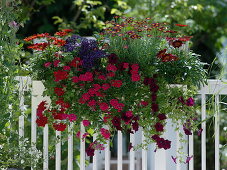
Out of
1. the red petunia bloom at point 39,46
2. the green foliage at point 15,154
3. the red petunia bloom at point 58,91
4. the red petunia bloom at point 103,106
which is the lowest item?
the green foliage at point 15,154

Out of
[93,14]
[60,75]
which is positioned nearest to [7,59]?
[60,75]

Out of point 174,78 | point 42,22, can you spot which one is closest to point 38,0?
point 42,22

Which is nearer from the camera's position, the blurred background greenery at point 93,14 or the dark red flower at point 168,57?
the dark red flower at point 168,57

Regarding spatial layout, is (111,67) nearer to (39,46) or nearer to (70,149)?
(39,46)

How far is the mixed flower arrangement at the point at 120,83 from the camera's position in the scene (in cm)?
309

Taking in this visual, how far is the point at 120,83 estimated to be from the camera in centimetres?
303

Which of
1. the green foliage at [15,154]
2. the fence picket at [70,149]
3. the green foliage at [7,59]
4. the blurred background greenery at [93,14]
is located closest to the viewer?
the green foliage at [7,59]

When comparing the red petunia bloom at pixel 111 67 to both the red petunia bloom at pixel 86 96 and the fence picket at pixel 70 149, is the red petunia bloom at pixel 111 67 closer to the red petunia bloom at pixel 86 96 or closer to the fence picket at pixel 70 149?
the red petunia bloom at pixel 86 96

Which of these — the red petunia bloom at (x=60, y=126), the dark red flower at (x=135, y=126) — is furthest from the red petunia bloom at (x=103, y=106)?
the red petunia bloom at (x=60, y=126)

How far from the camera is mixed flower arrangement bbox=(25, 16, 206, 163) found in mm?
3086

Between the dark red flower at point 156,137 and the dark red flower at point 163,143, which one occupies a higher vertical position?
the dark red flower at point 156,137

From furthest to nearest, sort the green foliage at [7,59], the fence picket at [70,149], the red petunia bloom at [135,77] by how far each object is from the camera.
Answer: the fence picket at [70,149], the green foliage at [7,59], the red petunia bloom at [135,77]

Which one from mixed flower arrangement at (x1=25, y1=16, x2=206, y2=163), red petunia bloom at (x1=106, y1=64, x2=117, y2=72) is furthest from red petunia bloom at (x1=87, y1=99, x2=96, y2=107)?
red petunia bloom at (x1=106, y1=64, x2=117, y2=72)

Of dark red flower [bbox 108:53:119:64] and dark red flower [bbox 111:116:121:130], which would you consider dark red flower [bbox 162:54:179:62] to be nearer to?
dark red flower [bbox 108:53:119:64]
